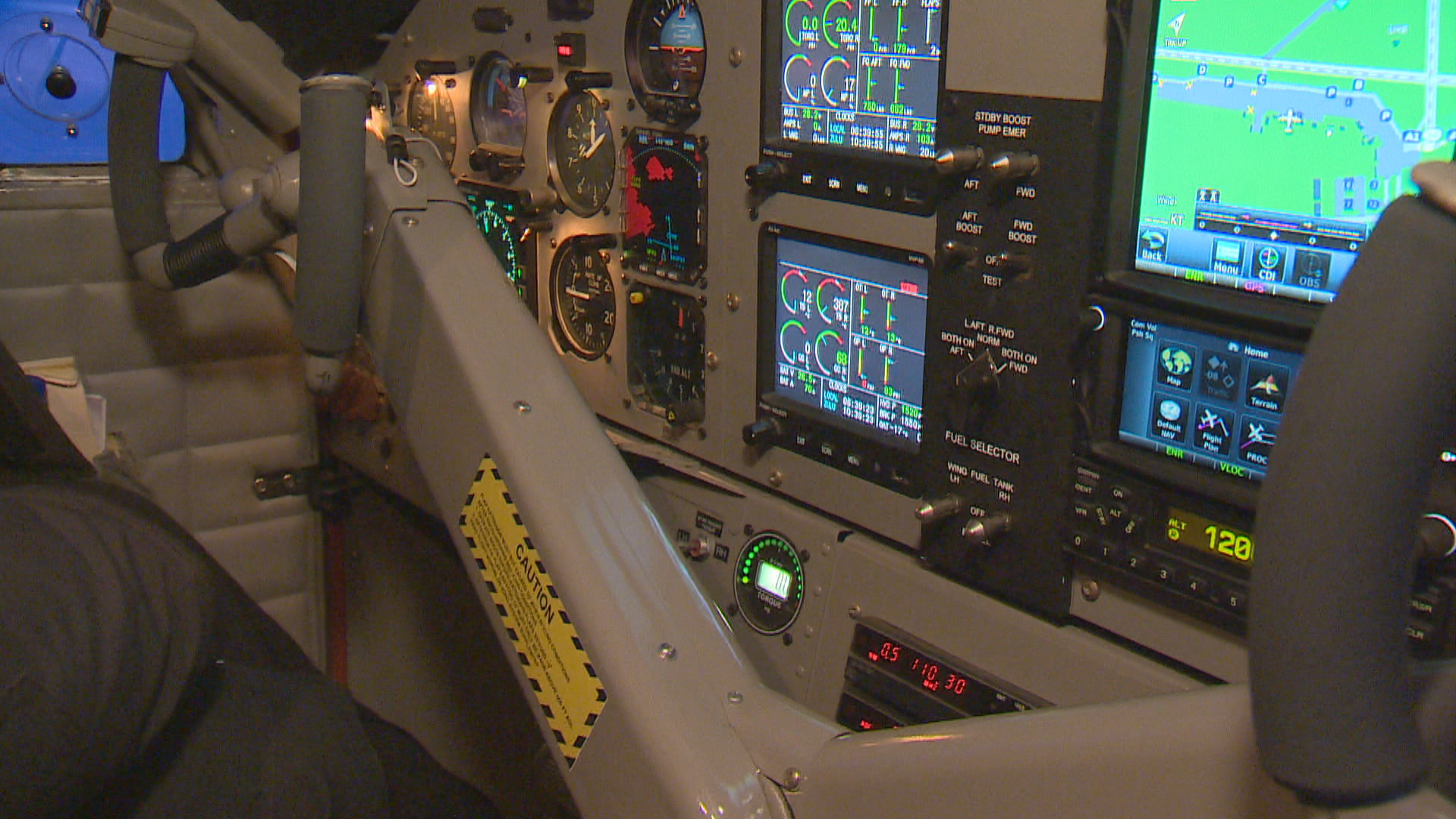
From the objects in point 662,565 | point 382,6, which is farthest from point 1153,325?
point 382,6

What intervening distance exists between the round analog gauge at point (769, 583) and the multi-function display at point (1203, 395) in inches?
28.7

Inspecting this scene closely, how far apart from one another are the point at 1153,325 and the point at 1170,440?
0.14 meters

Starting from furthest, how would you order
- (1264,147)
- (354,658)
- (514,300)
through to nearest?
(354,658) < (514,300) < (1264,147)

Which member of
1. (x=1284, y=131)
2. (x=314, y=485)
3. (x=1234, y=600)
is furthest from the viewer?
(x=314, y=485)

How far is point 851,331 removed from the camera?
→ 1916 millimetres

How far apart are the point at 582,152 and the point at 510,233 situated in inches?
13.9

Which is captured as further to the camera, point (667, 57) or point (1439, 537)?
point (667, 57)

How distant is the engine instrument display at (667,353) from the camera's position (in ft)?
7.32

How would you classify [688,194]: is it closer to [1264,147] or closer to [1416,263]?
[1264,147]

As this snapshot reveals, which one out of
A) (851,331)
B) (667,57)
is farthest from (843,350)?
(667,57)

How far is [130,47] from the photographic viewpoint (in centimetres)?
173

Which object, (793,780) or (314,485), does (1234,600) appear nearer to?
(793,780)

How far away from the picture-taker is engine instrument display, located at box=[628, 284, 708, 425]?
223 centimetres

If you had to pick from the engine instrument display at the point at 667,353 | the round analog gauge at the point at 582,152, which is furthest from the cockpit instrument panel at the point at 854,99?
the round analog gauge at the point at 582,152
